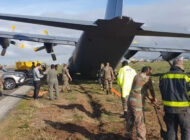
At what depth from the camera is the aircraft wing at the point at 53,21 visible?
1478cm

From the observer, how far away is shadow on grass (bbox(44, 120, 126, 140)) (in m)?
8.38

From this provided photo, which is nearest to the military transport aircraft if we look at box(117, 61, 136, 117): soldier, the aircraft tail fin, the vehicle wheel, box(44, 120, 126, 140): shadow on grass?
the aircraft tail fin

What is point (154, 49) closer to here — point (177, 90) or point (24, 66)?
point (24, 66)

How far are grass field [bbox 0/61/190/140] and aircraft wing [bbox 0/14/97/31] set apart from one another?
4307mm

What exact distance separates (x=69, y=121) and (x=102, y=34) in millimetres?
8125

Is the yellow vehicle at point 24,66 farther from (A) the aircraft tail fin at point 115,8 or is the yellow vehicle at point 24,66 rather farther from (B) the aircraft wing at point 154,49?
(A) the aircraft tail fin at point 115,8

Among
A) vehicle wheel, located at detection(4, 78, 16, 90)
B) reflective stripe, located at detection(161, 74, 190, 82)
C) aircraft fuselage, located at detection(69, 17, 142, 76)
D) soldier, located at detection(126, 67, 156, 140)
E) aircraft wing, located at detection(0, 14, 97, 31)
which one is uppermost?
aircraft wing, located at detection(0, 14, 97, 31)

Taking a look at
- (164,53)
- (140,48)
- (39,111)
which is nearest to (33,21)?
(39,111)

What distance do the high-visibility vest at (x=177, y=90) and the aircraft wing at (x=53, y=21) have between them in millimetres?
10199

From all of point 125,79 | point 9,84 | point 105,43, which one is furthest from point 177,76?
point 9,84

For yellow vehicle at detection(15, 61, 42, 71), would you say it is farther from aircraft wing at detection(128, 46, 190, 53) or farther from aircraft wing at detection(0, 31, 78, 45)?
aircraft wing at detection(128, 46, 190, 53)

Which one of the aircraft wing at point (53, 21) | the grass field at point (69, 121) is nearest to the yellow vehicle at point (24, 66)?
the aircraft wing at point (53, 21)

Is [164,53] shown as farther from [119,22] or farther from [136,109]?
[136,109]

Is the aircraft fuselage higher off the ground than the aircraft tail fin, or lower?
lower
